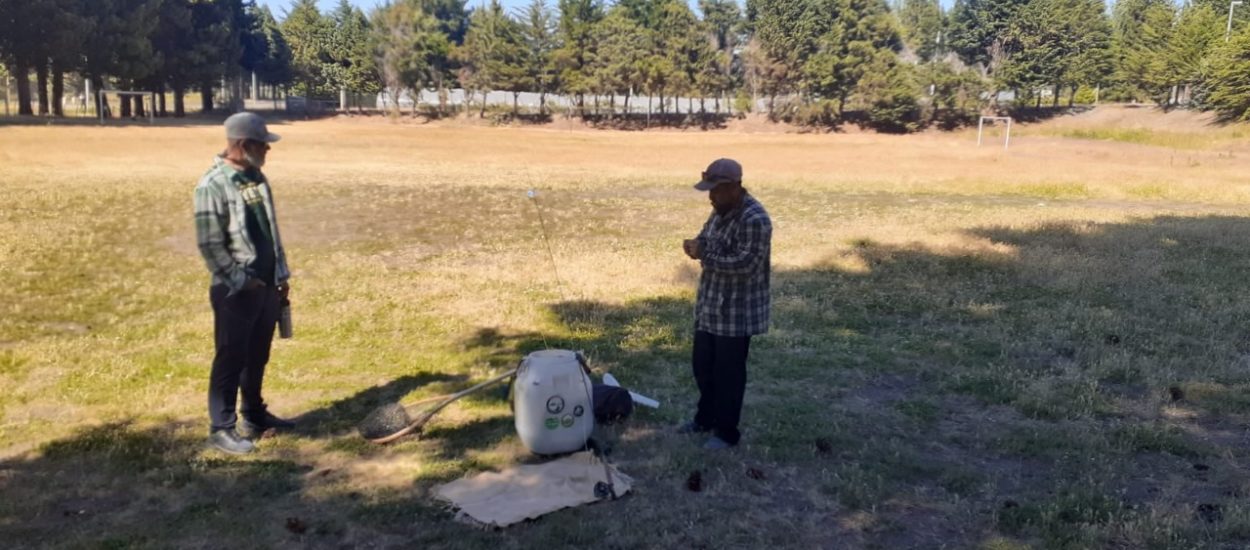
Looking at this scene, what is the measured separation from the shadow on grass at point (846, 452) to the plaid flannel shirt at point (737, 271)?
2.71 feet

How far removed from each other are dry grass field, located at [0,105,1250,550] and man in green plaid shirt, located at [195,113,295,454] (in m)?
0.30

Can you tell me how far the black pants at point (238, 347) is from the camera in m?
5.12

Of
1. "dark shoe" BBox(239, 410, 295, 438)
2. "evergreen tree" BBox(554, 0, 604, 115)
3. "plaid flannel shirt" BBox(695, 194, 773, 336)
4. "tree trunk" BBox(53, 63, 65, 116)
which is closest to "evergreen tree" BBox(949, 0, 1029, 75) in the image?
"evergreen tree" BBox(554, 0, 604, 115)

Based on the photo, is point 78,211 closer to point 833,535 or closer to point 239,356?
point 239,356

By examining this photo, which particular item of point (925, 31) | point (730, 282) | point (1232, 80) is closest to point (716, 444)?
point (730, 282)

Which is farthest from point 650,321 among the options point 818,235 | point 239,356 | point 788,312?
point 818,235

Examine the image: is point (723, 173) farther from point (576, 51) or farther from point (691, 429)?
point (576, 51)

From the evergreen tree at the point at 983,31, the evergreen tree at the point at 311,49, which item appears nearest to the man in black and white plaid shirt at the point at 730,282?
the evergreen tree at the point at 983,31

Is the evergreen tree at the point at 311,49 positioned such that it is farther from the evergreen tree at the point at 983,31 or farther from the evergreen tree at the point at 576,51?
the evergreen tree at the point at 983,31

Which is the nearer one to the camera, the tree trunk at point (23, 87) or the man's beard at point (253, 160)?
the man's beard at point (253, 160)

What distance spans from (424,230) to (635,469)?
1178cm

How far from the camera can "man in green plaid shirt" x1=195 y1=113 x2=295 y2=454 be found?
493 cm

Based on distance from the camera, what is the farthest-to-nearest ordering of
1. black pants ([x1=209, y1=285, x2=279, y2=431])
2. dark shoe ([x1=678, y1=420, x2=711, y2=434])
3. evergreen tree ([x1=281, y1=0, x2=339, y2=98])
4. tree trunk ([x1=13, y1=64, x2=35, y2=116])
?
evergreen tree ([x1=281, y1=0, x2=339, y2=98]) → tree trunk ([x1=13, y1=64, x2=35, y2=116]) → dark shoe ([x1=678, y1=420, x2=711, y2=434]) → black pants ([x1=209, y1=285, x2=279, y2=431])

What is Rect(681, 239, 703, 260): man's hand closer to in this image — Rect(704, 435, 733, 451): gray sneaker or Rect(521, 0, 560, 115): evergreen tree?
Rect(704, 435, 733, 451): gray sneaker
